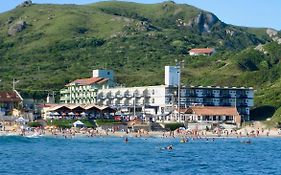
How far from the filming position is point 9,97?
145 meters

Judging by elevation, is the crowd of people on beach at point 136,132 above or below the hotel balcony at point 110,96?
below

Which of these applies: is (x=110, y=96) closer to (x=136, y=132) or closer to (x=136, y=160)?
(x=136, y=132)

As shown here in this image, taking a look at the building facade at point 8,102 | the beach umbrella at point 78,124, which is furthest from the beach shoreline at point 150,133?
the building facade at point 8,102

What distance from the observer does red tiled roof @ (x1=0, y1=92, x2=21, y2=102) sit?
472 feet

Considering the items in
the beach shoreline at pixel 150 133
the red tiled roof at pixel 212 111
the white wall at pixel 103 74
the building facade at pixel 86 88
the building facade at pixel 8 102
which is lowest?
the beach shoreline at pixel 150 133

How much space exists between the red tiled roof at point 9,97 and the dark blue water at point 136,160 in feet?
182

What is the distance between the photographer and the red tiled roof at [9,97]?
144 m

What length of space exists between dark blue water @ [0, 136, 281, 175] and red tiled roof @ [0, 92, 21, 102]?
2184 inches

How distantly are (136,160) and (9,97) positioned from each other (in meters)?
84.4

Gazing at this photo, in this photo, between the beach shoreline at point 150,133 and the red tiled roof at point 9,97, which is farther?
the red tiled roof at point 9,97

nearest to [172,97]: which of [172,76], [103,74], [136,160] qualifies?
[172,76]

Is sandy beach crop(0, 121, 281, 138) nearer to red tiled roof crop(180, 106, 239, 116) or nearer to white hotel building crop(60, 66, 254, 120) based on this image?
red tiled roof crop(180, 106, 239, 116)

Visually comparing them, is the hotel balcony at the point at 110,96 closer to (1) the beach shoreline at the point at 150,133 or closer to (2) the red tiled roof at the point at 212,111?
(2) the red tiled roof at the point at 212,111

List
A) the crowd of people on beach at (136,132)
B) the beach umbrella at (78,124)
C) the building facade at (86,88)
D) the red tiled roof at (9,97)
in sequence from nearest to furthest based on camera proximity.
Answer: the crowd of people on beach at (136,132), the beach umbrella at (78,124), the red tiled roof at (9,97), the building facade at (86,88)
